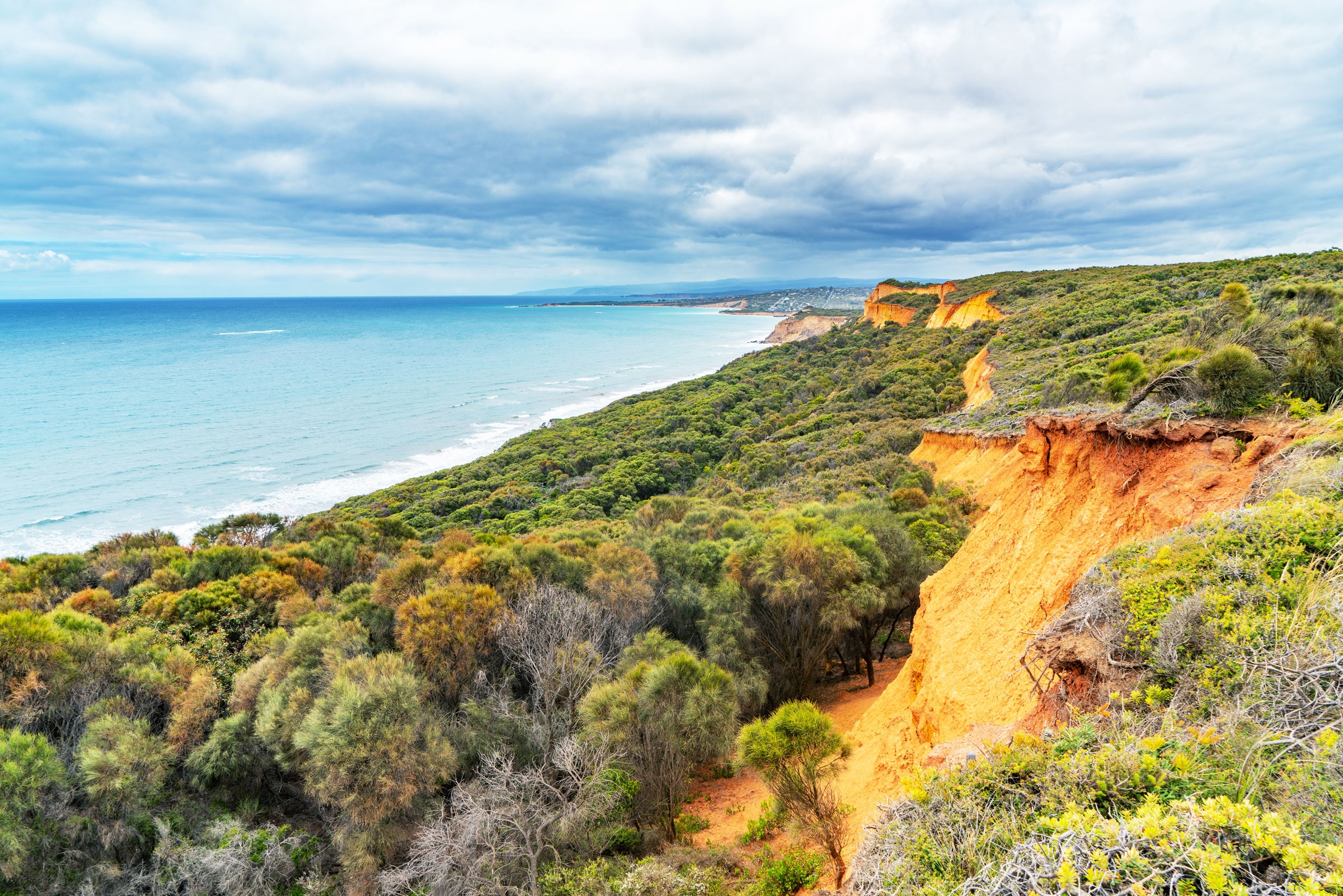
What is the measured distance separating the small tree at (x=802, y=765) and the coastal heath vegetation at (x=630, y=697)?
64mm

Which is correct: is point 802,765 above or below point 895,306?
below

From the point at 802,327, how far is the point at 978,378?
349ft

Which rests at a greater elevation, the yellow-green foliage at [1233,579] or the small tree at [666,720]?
the yellow-green foliage at [1233,579]

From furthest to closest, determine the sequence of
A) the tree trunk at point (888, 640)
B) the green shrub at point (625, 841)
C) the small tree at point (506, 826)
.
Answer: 1. the tree trunk at point (888, 640)
2. the green shrub at point (625, 841)
3. the small tree at point (506, 826)

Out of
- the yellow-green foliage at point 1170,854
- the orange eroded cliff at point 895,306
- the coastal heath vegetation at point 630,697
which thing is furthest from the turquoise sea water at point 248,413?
the yellow-green foliage at point 1170,854

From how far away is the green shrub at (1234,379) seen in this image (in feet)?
31.7

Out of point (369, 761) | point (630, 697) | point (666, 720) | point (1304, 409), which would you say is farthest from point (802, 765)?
point (1304, 409)

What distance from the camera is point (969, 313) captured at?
65312 millimetres

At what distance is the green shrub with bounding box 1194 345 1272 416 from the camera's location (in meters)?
9.66

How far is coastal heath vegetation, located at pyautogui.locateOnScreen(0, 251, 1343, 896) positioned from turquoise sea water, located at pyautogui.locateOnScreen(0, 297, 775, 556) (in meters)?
20.4

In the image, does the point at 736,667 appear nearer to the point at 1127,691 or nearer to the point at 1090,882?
the point at 1127,691

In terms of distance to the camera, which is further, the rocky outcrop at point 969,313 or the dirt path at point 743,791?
the rocky outcrop at point 969,313

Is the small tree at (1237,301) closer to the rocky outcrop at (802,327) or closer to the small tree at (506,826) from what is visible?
the small tree at (506,826)

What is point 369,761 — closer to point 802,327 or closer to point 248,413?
point 248,413
